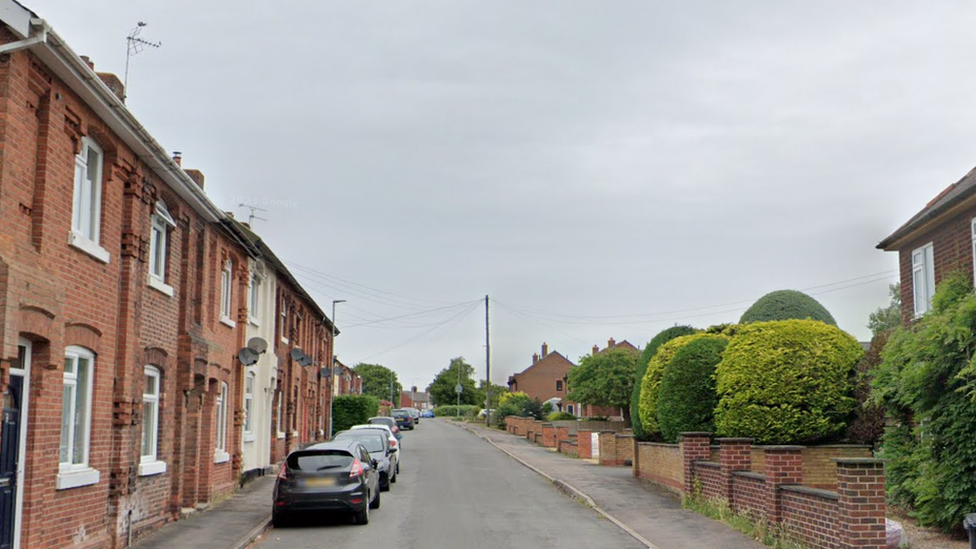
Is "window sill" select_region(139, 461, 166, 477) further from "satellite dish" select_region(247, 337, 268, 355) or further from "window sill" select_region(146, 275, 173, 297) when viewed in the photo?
"satellite dish" select_region(247, 337, 268, 355)

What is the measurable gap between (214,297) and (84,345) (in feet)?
24.6

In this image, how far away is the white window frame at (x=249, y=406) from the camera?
78.1ft

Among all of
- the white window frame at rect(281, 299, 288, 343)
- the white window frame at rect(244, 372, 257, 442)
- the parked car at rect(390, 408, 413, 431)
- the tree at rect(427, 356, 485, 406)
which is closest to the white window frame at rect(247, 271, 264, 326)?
the white window frame at rect(244, 372, 257, 442)

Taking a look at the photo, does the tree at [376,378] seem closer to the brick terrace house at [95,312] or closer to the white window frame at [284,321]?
the white window frame at [284,321]

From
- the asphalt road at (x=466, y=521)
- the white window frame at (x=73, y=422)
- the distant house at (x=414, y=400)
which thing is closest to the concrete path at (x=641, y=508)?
the asphalt road at (x=466, y=521)

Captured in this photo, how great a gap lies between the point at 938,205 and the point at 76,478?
1678 centimetres

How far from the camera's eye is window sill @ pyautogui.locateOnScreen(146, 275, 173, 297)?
1464 centimetres

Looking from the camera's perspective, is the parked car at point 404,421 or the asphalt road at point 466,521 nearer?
the asphalt road at point 466,521

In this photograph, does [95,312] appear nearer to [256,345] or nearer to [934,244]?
[256,345]

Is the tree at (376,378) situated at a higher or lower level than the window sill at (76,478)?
higher

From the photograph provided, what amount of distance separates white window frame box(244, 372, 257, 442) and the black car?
740 cm

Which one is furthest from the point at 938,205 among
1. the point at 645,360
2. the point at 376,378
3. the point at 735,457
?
the point at 376,378

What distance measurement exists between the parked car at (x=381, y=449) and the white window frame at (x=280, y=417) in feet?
11.3

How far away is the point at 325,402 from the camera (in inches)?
1732
